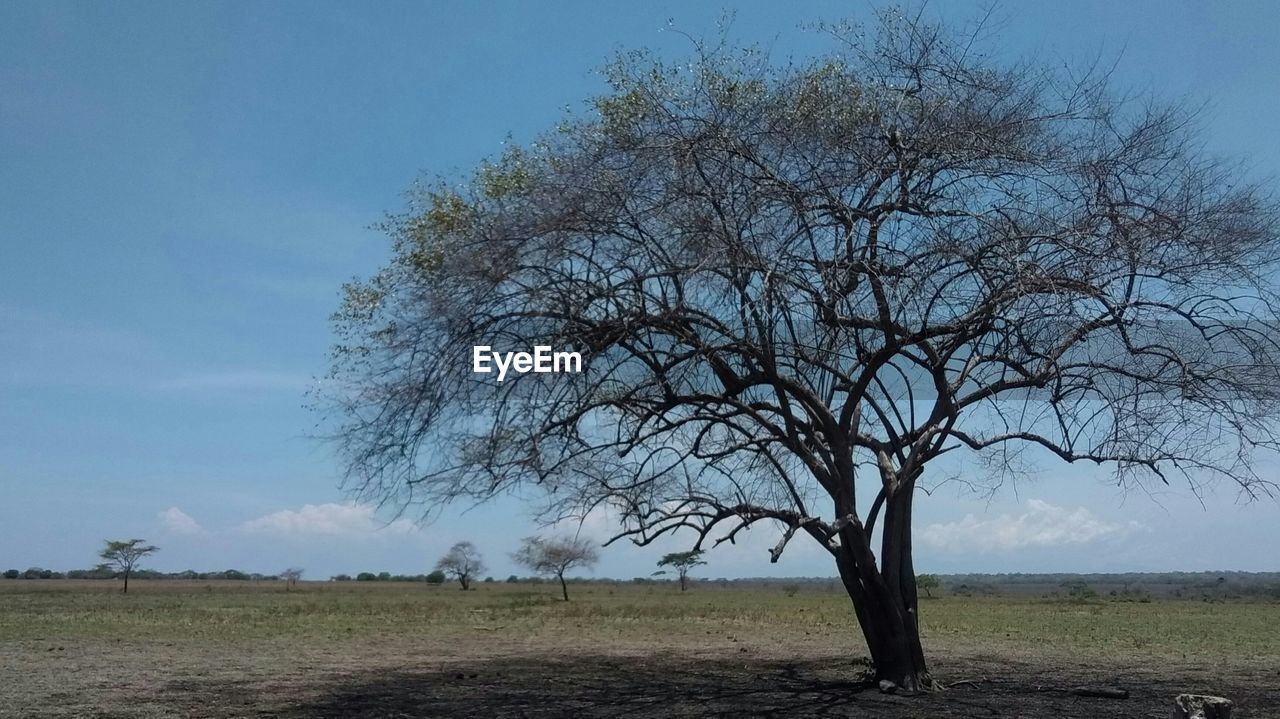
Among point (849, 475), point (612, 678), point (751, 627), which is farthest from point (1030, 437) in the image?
point (751, 627)

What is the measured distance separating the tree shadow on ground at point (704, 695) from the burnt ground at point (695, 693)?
1 cm

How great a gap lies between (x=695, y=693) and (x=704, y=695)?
264 millimetres

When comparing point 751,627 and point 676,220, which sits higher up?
point 676,220

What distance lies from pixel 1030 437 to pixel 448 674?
905 centimetres

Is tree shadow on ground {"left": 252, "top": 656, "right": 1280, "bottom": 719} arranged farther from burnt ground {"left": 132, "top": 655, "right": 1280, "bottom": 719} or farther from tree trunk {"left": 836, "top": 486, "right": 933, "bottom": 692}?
tree trunk {"left": 836, "top": 486, "right": 933, "bottom": 692}

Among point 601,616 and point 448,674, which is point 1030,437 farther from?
point 601,616

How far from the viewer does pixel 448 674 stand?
16.2 m

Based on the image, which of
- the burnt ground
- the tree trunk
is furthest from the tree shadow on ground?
the tree trunk

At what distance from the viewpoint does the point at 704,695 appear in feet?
41.9

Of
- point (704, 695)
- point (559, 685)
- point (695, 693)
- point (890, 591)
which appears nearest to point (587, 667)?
point (559, 685)

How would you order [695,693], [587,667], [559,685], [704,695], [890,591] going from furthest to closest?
[587,667], [559,685], [695,693], [704,695], [890,591]

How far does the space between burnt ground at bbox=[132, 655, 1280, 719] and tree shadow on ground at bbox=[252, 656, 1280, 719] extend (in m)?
0.01

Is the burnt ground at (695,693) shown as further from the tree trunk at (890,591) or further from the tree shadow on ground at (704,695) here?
the tree trunk at (890,591)

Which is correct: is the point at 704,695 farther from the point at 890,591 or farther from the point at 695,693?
the point at 890,591
